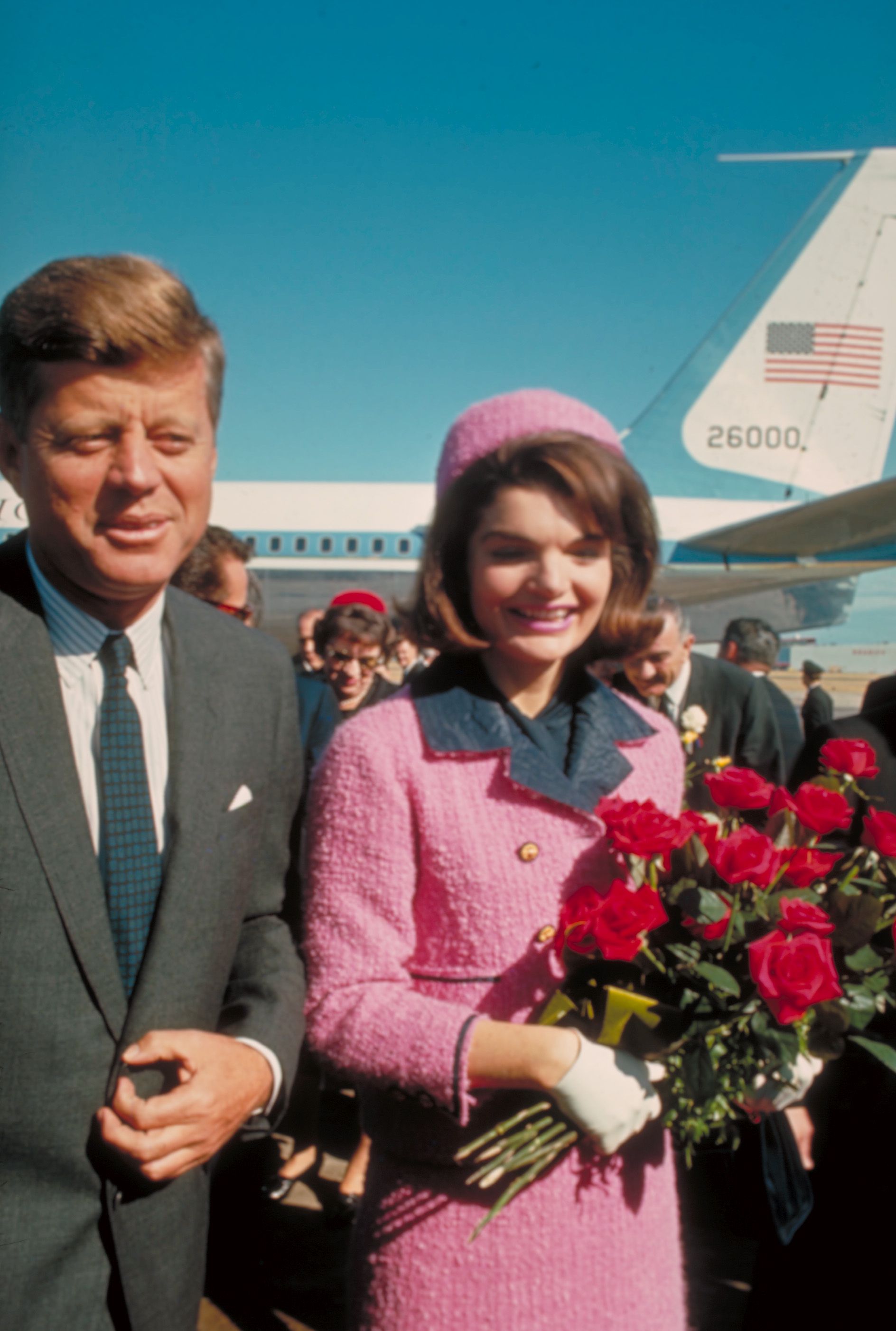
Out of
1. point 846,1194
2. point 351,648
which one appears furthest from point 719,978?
point 351,648

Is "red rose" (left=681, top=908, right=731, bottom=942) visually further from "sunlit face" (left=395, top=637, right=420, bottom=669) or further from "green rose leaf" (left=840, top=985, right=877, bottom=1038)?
"sunlit face" (left=395, top=637, right=420, bottom=669)

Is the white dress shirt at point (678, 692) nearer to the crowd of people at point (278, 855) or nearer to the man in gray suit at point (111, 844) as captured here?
the crowd of people at point (278, 855)

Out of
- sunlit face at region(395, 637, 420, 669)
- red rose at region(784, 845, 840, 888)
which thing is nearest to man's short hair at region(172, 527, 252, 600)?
red rose at region(784, 845, 840, 888)

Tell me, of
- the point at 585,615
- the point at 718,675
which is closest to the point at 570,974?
the point at 585,615

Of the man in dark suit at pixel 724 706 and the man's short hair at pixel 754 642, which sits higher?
the man's short hair at pixel 754 642

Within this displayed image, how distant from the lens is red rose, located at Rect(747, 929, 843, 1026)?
3.20 ft

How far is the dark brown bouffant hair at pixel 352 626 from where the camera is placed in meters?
4.19

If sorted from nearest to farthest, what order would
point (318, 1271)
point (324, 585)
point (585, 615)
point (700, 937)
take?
point (700, 937), point (585, 615), point (318, 1271), point (324, 585)

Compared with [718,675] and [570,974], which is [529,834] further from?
[718,675]

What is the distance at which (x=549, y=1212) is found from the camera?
114 centimetres

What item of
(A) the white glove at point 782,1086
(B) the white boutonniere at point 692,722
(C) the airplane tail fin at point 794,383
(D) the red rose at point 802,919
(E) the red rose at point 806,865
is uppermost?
(C) the airplane tail fin at point 794,383

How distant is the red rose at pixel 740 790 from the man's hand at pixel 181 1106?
0.76 m

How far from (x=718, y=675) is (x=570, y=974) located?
320cm

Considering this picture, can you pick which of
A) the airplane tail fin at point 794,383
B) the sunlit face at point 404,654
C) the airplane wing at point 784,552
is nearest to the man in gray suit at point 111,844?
the sunlit face at point 404,654
